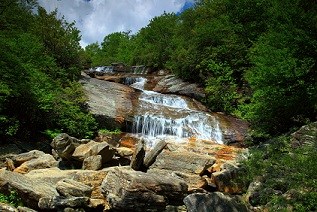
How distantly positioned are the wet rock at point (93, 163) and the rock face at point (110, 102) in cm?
766

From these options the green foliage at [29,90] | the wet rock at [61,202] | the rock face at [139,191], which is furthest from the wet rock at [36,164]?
the rock face at [139,191]

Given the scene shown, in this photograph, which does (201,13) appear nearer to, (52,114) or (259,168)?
(52,114)

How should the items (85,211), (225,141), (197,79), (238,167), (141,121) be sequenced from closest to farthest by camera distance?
(85,211), (238,167), (225,141), (141,121), (197,79)

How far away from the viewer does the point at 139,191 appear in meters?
8.93

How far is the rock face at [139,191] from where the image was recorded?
29.1 ft

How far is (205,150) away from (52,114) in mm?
8919

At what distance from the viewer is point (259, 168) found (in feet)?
26.0

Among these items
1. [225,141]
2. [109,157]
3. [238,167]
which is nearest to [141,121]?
[225,141]

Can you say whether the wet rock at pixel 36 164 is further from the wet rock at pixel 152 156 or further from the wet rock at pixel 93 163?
the wet rock at pixel 152 156

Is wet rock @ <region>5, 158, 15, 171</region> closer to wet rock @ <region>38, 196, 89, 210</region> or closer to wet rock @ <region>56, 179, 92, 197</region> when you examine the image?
wet rock @ <region>56, 179, 92, 197</region>

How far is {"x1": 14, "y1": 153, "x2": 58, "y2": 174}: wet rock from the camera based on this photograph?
41.3 feet

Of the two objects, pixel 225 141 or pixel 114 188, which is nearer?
pixel 114 188

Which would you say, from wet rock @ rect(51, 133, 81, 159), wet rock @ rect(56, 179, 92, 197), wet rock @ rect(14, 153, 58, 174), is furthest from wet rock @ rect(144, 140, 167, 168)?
wet rock @ rect(14, 153, 58, 174)

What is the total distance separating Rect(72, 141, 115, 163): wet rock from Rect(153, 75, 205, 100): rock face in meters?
14.2
